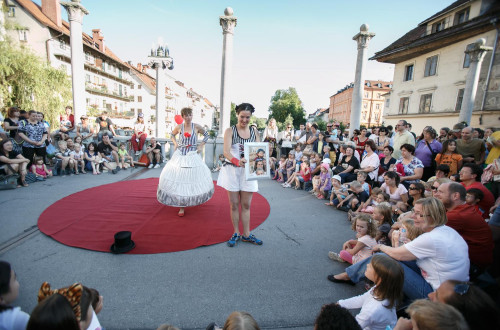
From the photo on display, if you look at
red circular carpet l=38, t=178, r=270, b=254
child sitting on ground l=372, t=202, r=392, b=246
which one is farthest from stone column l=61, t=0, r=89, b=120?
child sitting on ground l=372, t=202, r=392, b=246

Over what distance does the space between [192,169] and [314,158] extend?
4.34 m

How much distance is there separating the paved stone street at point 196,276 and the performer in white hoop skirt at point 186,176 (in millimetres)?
1332

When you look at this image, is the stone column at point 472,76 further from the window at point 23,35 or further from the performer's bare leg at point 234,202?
the window at point 23,35

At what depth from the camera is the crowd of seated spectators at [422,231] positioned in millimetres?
1937

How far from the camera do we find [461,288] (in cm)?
164

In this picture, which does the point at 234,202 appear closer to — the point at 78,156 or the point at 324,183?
the point at 324,183

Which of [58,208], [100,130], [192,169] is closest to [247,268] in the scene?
[192,169]

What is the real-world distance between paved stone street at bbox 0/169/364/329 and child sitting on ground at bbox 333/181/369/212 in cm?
117

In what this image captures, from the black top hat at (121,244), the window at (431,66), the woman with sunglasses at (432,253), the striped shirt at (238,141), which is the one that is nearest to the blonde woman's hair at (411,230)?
the woman with sunglasses at (432,253)

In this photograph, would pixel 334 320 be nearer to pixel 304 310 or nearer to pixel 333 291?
pixel 304 310

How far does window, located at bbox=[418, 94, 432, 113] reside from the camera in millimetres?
19884

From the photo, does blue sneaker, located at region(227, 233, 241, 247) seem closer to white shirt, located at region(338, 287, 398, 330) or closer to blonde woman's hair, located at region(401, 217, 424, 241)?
white shirt, located at region(338, 287, 398, 330)

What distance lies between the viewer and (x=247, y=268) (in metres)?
3.30

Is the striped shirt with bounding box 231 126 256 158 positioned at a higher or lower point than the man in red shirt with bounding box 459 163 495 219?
higher
